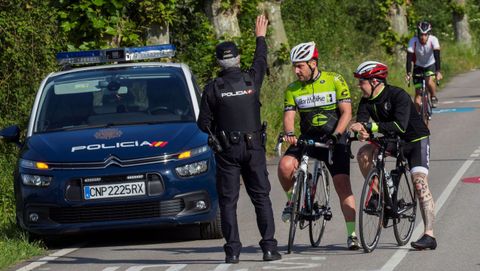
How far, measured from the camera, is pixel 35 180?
486 inches

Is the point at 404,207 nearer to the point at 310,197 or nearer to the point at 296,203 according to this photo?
the point at 310,197

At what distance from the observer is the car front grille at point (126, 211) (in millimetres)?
12109

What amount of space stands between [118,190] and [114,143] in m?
0.56

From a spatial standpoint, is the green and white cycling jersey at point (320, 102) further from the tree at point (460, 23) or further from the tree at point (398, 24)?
the tree at point (460, 23)

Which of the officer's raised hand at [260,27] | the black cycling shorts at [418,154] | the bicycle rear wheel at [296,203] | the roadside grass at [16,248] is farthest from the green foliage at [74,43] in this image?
the black cycling shorts at [418,154]

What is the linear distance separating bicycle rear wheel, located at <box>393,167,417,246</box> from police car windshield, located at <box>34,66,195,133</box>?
2.40 metres

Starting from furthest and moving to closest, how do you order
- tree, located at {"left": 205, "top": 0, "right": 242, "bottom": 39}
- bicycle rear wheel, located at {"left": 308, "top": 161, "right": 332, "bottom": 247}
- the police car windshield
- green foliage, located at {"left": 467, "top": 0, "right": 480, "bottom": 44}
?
green foliage, located at {"left": 467, "top": 0, "right": 480, "bottom": 44} → tree, located at {"left": 205, "top": 0, "right": 242, "bottom": 39} → the police car windshield → bicycle rear wheel, located at {"left": 308, "top": 161, "right": 332, "bottom": 247}

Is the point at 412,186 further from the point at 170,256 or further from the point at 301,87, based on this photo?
the point at 170,256

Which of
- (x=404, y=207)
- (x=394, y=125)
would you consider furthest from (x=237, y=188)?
(x=404, y=207)

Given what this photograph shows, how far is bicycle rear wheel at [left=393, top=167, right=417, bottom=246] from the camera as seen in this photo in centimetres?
1169

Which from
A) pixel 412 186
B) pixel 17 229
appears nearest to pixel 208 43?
pixel 17 229

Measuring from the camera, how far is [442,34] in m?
54.2

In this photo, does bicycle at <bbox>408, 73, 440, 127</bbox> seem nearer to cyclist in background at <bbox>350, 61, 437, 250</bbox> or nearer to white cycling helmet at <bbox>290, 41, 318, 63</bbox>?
cyclist in background at <bbox>350, 61, 437, 250</bbox>

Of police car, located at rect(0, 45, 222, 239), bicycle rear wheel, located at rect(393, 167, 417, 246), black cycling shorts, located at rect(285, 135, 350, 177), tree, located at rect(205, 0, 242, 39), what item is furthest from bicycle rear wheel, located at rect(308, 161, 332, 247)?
tree, located at rect(205, 0, 242, 39)
